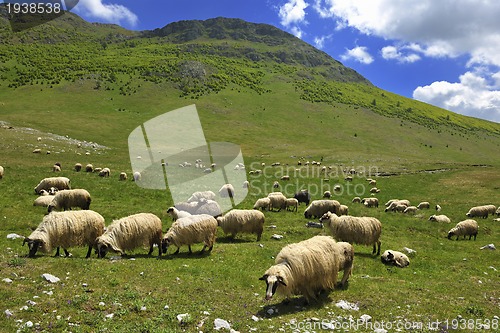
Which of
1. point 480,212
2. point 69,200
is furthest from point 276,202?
point 480,212

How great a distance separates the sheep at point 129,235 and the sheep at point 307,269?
6764 millimetres

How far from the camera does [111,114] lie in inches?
3501

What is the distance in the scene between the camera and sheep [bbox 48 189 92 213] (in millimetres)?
21048

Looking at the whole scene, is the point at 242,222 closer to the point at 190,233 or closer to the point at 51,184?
the point at 190,233

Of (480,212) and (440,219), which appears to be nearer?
(440,219)

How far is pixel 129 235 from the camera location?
14.7m

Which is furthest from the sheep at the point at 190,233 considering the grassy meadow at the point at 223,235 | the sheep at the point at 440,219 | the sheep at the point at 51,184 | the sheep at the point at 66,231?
the sheep at the point at 440,219

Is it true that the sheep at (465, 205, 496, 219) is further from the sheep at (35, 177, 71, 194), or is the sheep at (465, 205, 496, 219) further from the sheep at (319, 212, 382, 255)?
the sheep at (35, 177, 71, 194)

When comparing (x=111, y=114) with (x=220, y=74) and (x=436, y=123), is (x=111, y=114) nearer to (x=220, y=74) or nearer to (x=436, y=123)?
(x=220, y=74)

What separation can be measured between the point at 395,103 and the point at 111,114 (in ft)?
503

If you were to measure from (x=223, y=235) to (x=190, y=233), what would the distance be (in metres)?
4.61

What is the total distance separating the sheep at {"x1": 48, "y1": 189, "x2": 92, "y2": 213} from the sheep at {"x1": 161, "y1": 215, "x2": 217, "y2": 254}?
9.30m

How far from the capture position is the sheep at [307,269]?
33.9 ft

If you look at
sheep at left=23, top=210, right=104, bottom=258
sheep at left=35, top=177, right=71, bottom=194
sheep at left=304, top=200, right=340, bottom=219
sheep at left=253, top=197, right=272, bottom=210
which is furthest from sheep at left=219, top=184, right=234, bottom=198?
sheep at left=23, top=210, right=104, bottom=258
